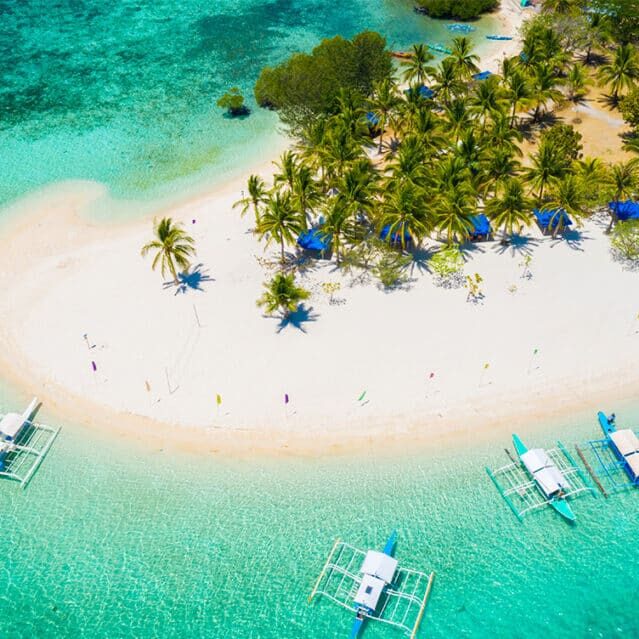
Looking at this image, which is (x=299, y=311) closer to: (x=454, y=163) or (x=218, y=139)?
(x=454, y=163)

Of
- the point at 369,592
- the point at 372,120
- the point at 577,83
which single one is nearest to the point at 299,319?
the point at 369,592

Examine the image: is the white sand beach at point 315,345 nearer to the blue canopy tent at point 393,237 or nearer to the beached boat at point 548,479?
the blue canopy tent at point 393,237

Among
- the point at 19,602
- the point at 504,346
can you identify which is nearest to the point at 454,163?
the point at 504,346

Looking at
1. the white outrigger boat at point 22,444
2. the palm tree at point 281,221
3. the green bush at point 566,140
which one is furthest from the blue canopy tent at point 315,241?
the green bush at point 566,140

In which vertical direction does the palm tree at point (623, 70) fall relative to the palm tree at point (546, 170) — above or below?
above

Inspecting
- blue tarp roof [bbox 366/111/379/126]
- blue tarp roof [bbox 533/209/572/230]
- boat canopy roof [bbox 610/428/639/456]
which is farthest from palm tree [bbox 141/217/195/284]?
boat canopy roof [bbox 610/428/639/456]

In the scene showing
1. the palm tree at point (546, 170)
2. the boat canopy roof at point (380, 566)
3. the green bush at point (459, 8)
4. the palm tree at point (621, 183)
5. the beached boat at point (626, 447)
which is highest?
the green bush at point (459, 8)

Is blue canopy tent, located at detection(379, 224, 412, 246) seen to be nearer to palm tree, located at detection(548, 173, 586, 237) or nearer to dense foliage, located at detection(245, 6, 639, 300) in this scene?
dense foliage, located at detection(245, 6, 639, 300)

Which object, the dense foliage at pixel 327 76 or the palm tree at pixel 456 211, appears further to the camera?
the dense foliage at pixel 327 76
